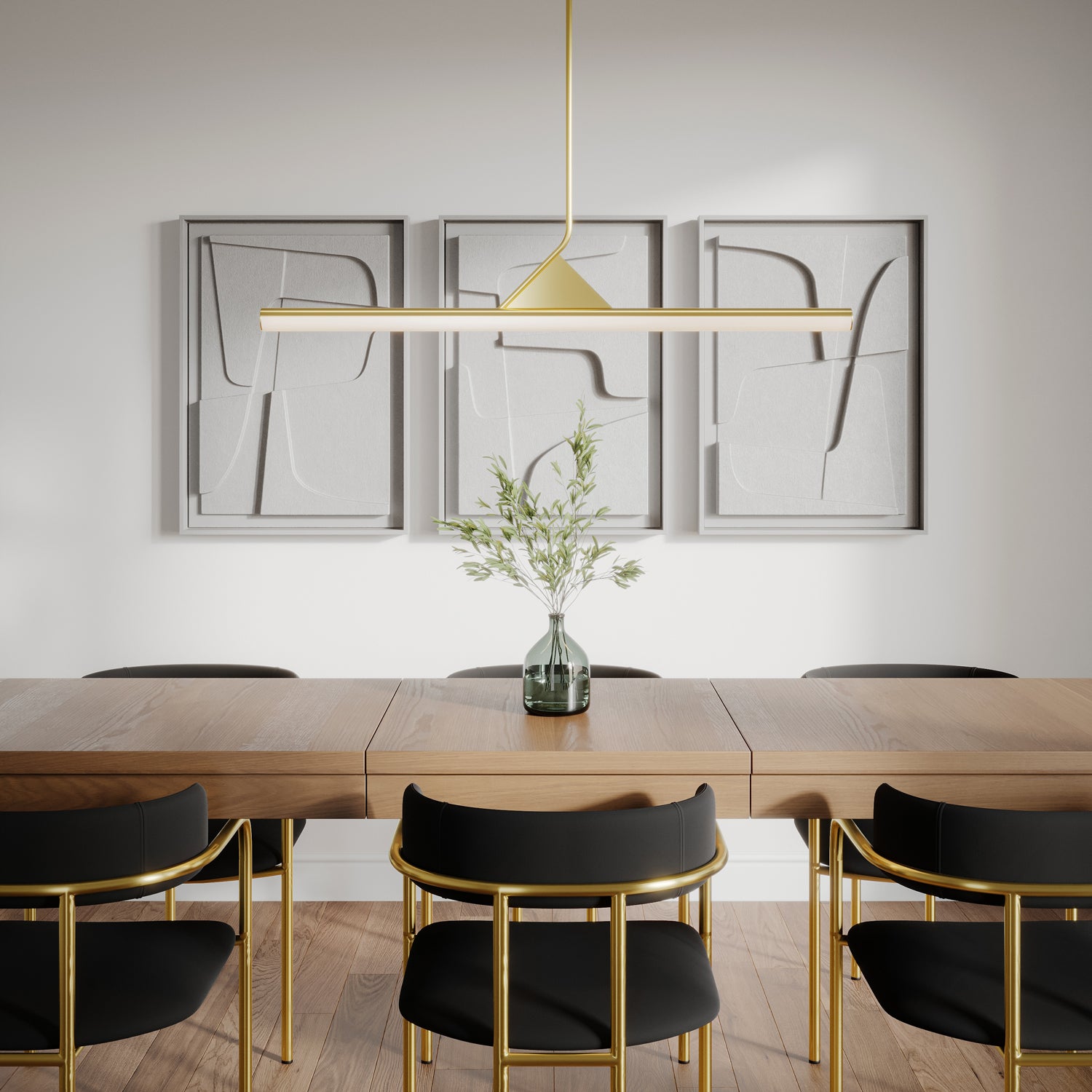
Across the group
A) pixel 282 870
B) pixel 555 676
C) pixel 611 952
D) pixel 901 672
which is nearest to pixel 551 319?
pixel 555 676

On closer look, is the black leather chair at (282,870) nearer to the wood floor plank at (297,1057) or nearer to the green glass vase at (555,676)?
the wood floor plank at (297,1057)

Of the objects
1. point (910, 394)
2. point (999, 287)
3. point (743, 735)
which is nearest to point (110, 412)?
point (743, 735)

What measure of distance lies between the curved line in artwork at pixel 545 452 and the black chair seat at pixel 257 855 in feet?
4.34

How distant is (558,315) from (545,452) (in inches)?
46.5

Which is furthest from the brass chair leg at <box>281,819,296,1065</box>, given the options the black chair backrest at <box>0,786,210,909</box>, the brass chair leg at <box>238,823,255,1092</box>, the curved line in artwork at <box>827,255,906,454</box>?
the curved line in artwork at <box>827,255,906,454</box>

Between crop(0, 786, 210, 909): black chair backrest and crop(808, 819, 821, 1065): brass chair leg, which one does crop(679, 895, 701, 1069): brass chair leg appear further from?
crop(0, 786, 210, 909): black chair backrest

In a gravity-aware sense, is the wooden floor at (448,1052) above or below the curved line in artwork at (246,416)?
below

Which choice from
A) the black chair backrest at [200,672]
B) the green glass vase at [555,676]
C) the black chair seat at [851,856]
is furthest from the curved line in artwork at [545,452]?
the black chair seat at [851,856]

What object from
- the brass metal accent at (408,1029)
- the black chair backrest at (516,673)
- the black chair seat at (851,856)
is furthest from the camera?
the black chair backrest at (516,673)

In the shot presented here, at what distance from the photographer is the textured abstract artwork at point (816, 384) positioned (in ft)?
10.0

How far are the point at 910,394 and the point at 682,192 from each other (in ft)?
3.18

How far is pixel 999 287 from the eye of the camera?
3084 mm

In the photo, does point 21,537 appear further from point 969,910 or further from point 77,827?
point 969,910

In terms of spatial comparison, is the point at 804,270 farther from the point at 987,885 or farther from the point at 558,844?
the point at 558,844
